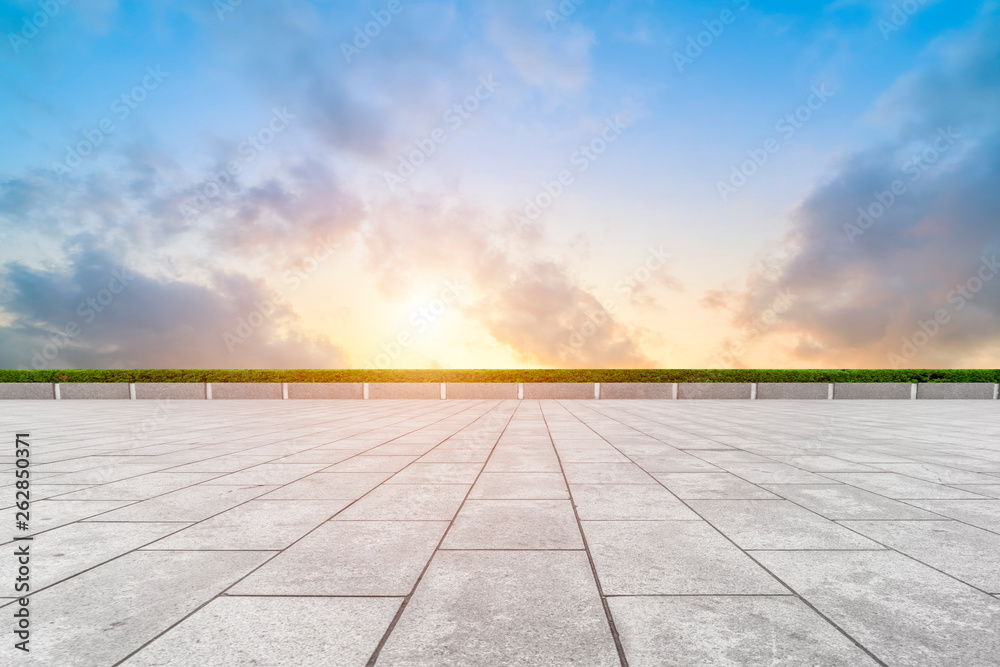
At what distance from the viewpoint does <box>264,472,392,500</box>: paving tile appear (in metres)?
5.60

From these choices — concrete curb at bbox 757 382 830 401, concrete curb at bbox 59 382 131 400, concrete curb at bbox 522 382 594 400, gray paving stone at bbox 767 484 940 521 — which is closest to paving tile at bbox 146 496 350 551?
gray paving stone at bbox 767 484 940 521

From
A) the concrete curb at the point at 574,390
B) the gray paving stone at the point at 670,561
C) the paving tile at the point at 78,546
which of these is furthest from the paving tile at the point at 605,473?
the concrete curb at the point at 574,390

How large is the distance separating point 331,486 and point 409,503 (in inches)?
53.1

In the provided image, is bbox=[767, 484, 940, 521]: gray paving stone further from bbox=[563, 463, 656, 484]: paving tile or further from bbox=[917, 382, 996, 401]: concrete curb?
bbox=[917, 382, 996, 401]: concrete curb

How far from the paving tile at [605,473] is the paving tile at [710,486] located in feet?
0.81

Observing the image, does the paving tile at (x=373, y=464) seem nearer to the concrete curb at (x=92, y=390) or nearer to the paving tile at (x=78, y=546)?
the paving tile at (x=78, y=546)

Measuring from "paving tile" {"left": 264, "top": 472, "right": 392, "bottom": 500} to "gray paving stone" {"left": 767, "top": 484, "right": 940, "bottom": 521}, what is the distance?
462 centimetres

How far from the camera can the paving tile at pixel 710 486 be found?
564 centimetres

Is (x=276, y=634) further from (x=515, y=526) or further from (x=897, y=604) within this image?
(x=897, y=604)

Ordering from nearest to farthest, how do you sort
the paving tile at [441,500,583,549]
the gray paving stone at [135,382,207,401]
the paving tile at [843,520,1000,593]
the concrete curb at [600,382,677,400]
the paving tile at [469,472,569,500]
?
the paving tile at [843,520,1000,593], the paving tile at [441,500,583,549], the paving tile at [469,472,569,500], the concrete curb at [600,382,677,400], the gray paving stone at [135,382,207,401]

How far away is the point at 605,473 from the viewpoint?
674cm

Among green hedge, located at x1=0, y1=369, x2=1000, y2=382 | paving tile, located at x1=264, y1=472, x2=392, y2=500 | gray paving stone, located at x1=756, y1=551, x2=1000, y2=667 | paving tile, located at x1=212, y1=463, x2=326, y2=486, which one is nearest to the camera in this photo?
gray paving stone, located at x1=756, y1=551, x2=1000, y2=667

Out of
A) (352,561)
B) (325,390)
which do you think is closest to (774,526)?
(352,561)

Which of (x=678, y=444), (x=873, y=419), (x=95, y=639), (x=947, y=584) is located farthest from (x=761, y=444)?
(x=95, y=639)
